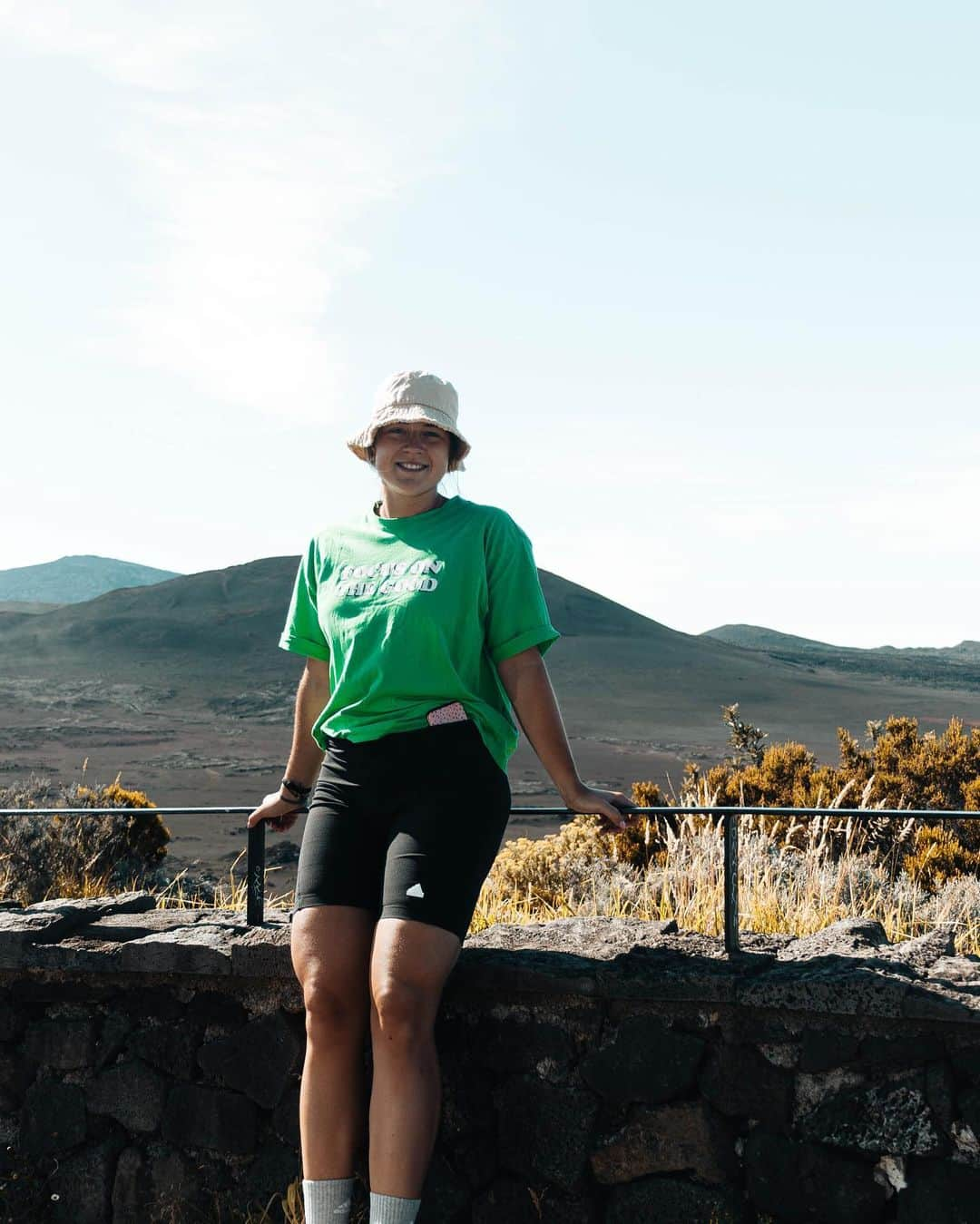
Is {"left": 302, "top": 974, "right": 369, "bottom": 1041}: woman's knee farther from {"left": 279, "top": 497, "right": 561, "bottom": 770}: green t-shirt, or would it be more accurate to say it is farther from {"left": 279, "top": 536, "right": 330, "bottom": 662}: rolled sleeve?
{"left": 279, "top": 536, "right": 330, "bottom": 662}: rolled sleeve

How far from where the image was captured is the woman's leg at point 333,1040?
261 centimetres

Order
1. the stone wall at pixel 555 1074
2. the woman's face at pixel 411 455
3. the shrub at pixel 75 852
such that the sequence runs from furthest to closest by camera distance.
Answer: the shrub at pixel 75 852 < the woman's face at pixel 411 455 < the stone wall at pixel 555 1074

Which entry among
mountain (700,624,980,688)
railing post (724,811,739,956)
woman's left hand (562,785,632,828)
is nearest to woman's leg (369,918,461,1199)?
woman's left hand (562,785,632,828)

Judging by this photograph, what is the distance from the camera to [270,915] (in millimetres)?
3633

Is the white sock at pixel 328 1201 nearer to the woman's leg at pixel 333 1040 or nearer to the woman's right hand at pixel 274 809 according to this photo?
the woman's leg at pixel 333 1040

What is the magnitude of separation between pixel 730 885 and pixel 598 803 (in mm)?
417

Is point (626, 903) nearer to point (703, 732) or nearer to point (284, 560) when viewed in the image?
point (703, 732)

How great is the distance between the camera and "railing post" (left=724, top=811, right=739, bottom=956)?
2.99 metres

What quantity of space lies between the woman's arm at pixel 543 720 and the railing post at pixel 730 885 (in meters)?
0.34

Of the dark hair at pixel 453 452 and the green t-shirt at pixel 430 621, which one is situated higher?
the dark hair at pixel 453 452

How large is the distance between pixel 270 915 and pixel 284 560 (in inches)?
2692

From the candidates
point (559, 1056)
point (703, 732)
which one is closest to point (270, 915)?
point (559, 1056)

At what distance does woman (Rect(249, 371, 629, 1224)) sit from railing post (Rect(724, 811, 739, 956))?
11.0 inches

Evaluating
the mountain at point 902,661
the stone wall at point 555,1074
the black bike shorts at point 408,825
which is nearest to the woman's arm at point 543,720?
the black bike shorts at point 408,825
